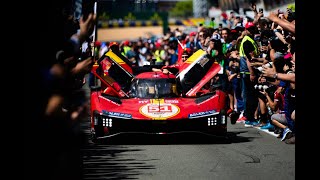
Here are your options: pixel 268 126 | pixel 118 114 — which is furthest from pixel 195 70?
pixel 118 114

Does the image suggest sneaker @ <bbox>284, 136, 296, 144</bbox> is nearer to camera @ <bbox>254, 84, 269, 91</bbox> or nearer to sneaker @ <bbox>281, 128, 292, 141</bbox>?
sneaker @ <bbox>281, 128, 292, 141</bbox>

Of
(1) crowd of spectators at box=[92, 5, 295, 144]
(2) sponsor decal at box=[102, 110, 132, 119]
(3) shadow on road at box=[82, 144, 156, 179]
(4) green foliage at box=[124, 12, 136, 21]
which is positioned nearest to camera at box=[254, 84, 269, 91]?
(1) crowd of spectators at box=[92, 5, 295, 144]

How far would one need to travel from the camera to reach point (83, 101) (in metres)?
6.11

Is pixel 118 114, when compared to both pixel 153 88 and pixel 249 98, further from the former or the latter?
pixel 249 98

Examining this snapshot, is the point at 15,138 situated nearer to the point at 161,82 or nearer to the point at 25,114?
the point at 25,114

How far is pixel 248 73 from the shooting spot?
18484mm

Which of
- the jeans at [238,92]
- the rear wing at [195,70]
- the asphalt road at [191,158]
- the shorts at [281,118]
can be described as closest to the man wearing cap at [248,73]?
the jeans at [238,92]

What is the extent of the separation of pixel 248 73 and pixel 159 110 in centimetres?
459

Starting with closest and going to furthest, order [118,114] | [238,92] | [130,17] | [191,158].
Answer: [191,158] < [118,114] < [238,92] < [130,17]

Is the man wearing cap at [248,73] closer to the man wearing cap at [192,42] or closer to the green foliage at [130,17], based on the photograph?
the man wearing cap at [192,42]

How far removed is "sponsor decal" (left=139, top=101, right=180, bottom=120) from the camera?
14180 mm

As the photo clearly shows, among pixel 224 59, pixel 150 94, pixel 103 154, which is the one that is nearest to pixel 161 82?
pixel 150 94

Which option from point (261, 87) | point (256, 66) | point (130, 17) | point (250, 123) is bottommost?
point (250, 123)

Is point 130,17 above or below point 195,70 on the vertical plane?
above
